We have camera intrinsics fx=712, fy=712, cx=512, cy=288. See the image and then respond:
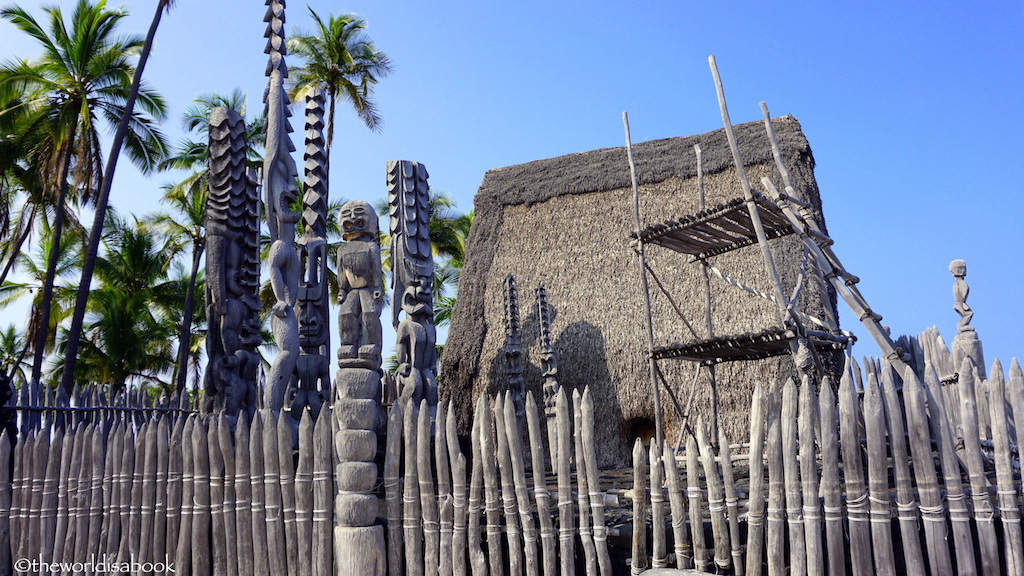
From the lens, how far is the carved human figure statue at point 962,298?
7.43 meters

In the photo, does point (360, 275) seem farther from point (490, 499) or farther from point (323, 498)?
point (490, 499)

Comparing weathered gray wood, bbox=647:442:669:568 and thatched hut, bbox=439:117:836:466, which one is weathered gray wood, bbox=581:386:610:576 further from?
thatched hut, bbox=439:117:836:466

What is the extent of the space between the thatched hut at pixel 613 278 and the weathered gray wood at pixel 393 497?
802cm

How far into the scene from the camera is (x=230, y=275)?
6.96 meters

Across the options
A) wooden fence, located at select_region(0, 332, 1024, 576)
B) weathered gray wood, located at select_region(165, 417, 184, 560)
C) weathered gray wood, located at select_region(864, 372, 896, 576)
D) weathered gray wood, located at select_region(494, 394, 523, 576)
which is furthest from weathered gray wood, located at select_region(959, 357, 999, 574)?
weathered gray wood, located at select_region(165, 417, 184, 560)

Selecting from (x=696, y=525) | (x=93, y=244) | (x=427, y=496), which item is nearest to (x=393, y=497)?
(x=427, y=496)

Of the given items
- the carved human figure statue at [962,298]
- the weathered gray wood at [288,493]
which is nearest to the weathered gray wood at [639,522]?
the weathered gray wood at [288,493]

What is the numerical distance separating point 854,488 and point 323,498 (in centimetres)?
273

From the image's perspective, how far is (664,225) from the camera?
7.71m

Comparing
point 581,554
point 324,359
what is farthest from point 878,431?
point 324,359

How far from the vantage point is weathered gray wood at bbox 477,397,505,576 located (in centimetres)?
359

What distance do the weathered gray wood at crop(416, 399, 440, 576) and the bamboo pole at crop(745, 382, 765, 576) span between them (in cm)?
158

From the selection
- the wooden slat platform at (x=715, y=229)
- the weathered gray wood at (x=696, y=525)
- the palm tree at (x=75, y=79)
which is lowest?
the weathered gray wood at (x=696, y=525)

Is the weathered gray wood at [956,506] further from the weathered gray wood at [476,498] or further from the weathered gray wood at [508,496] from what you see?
the weathered gray wood at [476,498]
